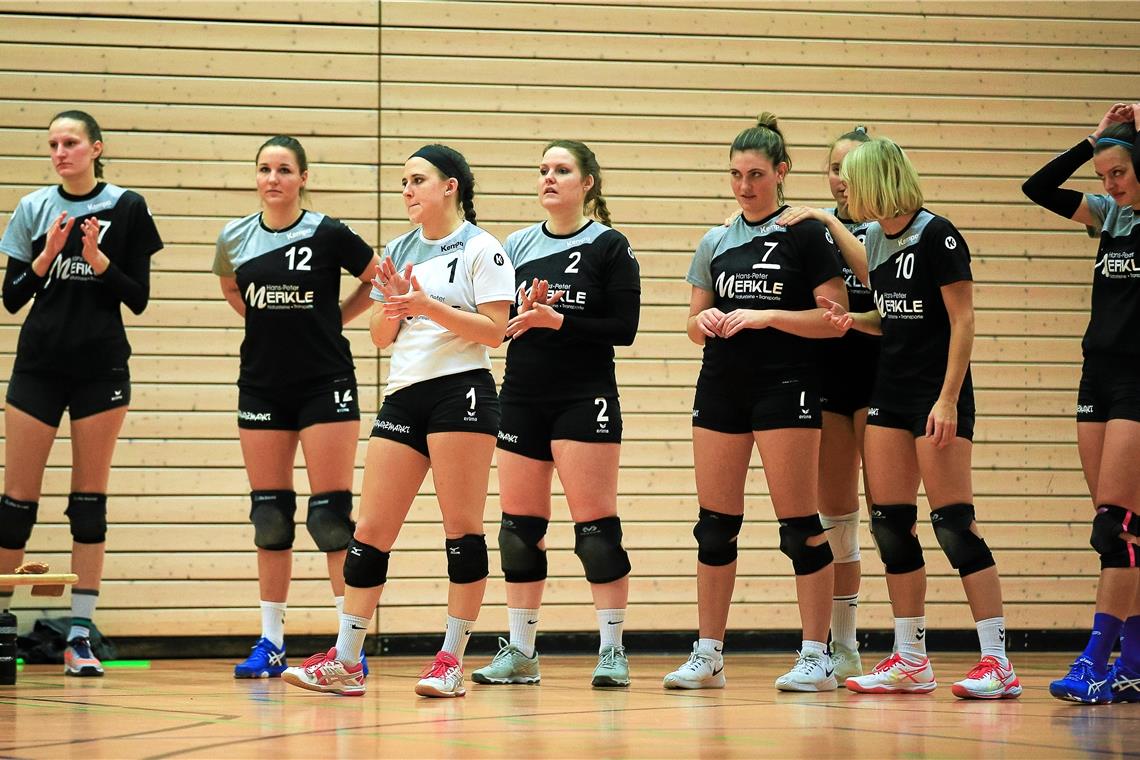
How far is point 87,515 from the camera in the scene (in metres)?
6.16

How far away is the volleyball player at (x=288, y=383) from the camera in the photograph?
5785 millimetres

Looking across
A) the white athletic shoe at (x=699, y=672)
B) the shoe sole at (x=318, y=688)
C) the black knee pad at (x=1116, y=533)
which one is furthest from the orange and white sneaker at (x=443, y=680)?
the black knee pad at (x=1116, y=533)

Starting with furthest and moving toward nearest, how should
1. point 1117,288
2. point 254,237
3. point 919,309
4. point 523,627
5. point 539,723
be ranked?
point 254,237 < point 523,627 < point 919,309 < point 1117,288 < point 539,723

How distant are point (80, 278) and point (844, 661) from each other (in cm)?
389

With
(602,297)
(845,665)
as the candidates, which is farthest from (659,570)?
(602,297)

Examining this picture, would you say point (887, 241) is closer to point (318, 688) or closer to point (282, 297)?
point (282, 297)

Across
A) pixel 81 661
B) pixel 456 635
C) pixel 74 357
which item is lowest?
pixel 81 661

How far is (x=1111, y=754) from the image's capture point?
3312 mm

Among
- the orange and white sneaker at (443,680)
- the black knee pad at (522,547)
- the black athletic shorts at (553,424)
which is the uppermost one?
the black athletic shorts at (553,424)

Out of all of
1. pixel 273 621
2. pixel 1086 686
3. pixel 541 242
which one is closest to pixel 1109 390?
pixel 1086 686

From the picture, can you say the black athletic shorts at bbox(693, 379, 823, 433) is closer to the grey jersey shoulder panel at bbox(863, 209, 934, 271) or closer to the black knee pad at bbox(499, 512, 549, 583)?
the grey jersey shoulder panel at bbox(863, 209, 934, 271)

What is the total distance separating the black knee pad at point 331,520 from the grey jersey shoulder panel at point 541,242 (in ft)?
4.21

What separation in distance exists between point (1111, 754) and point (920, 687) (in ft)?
5.72

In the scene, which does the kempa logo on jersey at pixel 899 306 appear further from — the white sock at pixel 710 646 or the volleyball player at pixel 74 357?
the volleyball player at pixel 74 357
